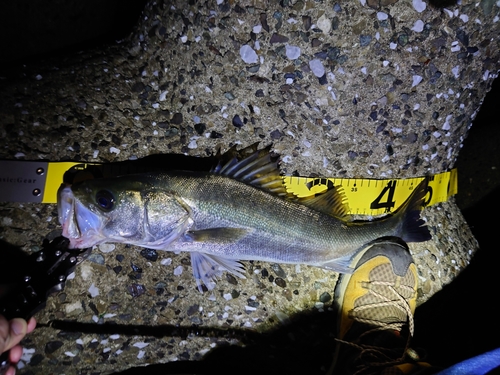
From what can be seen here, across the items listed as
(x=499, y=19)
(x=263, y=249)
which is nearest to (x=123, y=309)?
(x=263, y=249)

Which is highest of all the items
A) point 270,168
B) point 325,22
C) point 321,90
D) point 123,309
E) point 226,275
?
point 325,22

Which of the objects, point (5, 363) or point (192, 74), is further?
point (192, 74)

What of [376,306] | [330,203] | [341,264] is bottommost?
[376,306]

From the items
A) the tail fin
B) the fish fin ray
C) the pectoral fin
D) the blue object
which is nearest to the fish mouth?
the pectoral fin

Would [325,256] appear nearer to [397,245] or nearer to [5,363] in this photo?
[397,245]

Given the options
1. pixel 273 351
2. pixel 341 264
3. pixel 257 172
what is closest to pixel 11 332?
pixel 257 172

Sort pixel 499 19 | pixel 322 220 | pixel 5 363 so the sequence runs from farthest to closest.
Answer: pixel 499 19
pixel 322 220
pixel 5 363

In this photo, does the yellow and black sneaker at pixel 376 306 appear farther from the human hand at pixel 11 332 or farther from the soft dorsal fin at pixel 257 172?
the human hand at pixel 11 332

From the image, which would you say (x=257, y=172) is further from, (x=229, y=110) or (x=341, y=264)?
(x=341, y=264)
